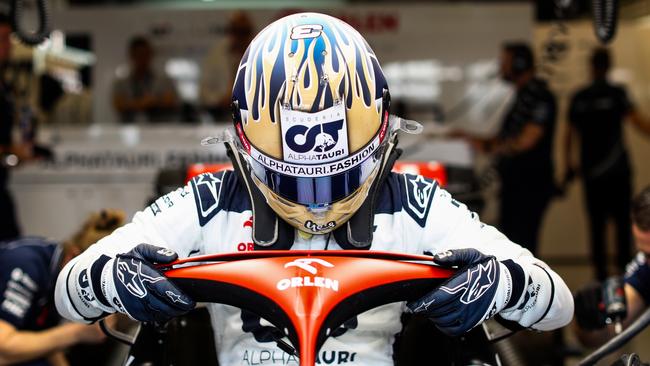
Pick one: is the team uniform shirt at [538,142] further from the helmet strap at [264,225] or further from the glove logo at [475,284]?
the glove logo at [475,284]

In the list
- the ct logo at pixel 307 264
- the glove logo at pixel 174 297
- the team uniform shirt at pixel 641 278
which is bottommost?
the team uniform shirt at pixel 641 278

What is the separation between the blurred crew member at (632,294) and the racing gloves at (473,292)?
0.61 meters

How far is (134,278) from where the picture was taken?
1.60m

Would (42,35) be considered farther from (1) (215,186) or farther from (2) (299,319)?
(2) (299,319)

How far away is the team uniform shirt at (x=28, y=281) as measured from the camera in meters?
2.42

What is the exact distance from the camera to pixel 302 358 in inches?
56.6

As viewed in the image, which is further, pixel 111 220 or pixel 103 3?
pixel 103 3

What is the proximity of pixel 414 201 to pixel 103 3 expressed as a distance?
5.26 m

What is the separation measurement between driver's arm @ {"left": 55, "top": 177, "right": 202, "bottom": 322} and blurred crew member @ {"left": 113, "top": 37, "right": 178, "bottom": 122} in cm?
389

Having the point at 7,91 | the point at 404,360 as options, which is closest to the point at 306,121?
the point at 404,360

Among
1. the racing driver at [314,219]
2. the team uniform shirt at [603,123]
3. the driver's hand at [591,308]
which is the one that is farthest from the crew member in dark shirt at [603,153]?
the racing driver at [314,219]

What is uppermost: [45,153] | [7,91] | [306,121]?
[306,121]

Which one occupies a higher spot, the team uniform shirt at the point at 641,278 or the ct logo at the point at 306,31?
the ct logo at the point at 306,31

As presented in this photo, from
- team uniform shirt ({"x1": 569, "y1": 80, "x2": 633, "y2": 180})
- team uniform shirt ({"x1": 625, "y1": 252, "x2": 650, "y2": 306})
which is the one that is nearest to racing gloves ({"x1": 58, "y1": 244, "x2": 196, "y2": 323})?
team uniform shirt ({"x1": 625, "y1": 252, "x2": 650, "y2": 306})
